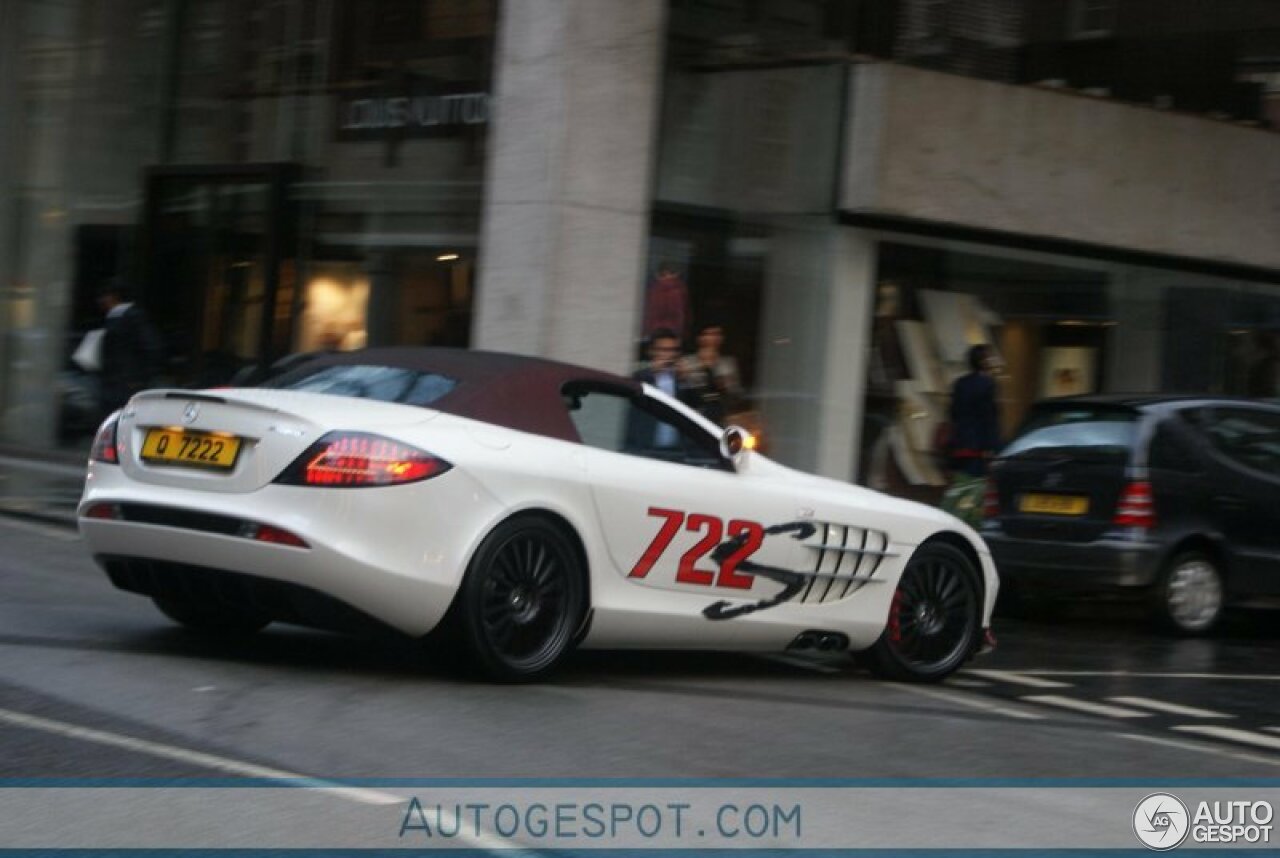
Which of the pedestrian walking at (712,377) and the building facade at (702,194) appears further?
the building facade at (702,194)

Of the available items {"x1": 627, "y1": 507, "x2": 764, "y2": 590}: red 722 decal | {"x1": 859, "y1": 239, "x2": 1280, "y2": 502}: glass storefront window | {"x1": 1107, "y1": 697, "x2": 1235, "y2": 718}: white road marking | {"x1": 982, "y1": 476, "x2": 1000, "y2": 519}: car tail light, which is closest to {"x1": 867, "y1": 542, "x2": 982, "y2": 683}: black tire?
{"x1": 1107, "y1": 697, "x2": 1235, "y2": 718}: white road marking

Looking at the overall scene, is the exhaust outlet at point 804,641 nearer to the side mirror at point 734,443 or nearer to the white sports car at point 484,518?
the white sports car at point 484,518

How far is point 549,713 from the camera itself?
7.55 m

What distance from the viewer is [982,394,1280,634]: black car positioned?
1295 cm

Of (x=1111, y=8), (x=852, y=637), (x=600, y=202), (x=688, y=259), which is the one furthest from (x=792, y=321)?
(x=852, y=637)

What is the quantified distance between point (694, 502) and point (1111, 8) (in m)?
11.8

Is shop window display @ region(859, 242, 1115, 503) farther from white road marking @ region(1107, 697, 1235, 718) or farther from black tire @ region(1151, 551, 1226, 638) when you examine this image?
white road marking @ region(1107, 697, 1235, 718)

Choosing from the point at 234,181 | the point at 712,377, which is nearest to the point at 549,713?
the point at 712,377

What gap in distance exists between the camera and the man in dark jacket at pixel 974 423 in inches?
649

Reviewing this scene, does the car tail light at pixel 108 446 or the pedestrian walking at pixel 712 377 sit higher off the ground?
the pedestrian walking at pixel 712 377

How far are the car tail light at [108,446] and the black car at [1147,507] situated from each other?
6.94m

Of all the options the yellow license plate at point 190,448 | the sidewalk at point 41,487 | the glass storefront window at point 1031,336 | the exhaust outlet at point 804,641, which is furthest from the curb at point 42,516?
the glass storefront window at point 1031,336

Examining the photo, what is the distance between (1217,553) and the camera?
43.5ft

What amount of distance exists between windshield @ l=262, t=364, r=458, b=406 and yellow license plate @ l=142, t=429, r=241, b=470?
59 cm
